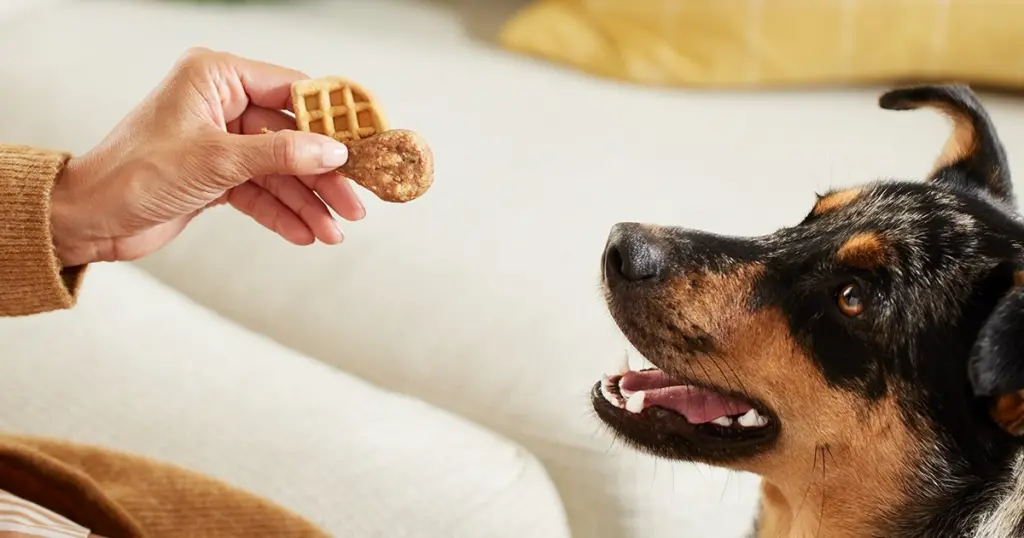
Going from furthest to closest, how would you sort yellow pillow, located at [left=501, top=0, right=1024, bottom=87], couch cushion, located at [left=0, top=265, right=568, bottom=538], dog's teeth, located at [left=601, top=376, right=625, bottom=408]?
1. yellow pillow, located at [left=501, top=0, right=1024, bottom=87]
2. couch cushion, located at [left=0, top=265, right=568, bottom=538]
3. dog's teeth, located at [left=601, top=376, right=625, bottom=408]

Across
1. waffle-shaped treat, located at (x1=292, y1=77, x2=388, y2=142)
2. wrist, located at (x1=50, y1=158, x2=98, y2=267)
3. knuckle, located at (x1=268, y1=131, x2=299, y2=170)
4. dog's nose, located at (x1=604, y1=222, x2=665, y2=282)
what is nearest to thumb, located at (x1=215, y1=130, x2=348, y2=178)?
knuckle, located at (x1=268, y1=131, x2=299, y2=170)

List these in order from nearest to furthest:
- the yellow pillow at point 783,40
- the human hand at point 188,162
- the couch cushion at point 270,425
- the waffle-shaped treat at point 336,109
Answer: the human hand at point 188,162, the waffle-shaped treat at point 336,109, the couch cushion at point 270,425, the yellow pillow at point 783,40

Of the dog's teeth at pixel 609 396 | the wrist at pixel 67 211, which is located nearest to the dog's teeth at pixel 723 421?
the dog's teeth at pixel 609 396

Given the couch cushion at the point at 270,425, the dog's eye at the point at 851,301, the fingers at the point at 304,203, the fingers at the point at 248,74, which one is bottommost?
the couch cushion at the point at 270,425

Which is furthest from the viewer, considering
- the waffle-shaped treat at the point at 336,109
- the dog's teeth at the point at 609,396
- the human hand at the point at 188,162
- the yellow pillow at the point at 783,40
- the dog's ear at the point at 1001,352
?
the yellow pillow at the point at 783,40

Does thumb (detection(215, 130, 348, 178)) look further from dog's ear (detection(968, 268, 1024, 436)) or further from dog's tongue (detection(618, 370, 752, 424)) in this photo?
dog's ear (detection(968, 268, 1024, 436))

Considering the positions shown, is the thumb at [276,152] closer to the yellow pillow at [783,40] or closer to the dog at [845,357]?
the dog at [845,357]

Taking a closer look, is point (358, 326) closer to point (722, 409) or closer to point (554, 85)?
point (722, 409)

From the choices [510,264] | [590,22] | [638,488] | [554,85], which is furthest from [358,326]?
[590,22]
